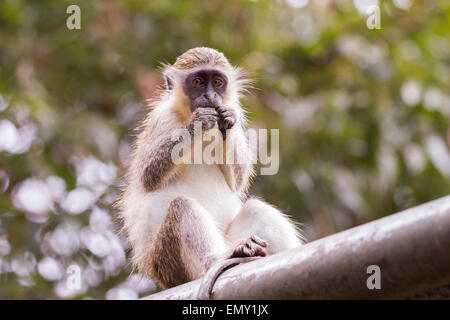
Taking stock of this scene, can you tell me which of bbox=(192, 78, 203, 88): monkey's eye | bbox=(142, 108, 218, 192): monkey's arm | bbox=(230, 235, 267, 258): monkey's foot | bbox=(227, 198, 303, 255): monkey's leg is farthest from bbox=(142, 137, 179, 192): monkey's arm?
bbox=(230, 235, 267, 258): monkey's foot

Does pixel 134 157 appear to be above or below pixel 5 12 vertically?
below

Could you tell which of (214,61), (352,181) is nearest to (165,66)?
(214,61)

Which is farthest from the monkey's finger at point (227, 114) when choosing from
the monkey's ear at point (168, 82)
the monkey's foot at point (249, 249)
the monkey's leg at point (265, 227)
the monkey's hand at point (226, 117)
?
the monkey's foot at point (249, 249)

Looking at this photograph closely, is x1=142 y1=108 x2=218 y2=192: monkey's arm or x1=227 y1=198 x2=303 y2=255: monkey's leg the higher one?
x1=142 y1=108 x2=218 y2=192: monkey's arm

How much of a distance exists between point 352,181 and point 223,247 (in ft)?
13.4

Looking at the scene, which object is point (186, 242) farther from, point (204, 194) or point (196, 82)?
point (196, 82)

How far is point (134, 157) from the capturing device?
21.8 feet

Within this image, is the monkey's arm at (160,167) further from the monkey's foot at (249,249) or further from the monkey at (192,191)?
the monkey's foot at (249,249)

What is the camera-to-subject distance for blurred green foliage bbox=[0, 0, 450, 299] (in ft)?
28.2

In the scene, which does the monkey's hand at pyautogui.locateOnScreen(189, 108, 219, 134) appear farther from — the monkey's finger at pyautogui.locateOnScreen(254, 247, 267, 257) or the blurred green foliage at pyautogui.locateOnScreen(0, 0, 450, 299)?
the blurred green foliage at pyautogui.locateOnScreen(0, 0, 450, 299)

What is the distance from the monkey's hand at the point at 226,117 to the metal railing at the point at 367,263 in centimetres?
255

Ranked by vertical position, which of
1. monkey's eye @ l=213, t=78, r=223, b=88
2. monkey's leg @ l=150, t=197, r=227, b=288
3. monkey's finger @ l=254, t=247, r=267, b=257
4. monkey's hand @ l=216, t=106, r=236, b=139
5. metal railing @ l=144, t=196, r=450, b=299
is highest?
monkey's eye @ l=213, t=78, r=223, b=88

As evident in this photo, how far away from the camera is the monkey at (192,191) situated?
5066 millimetres
